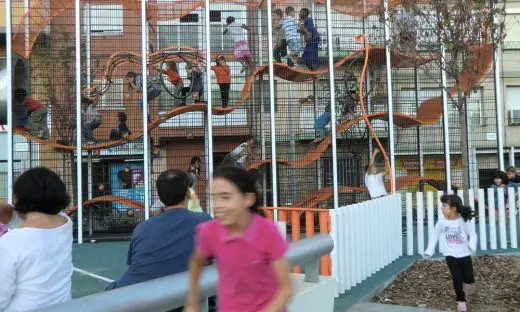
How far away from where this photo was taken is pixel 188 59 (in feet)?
46.8

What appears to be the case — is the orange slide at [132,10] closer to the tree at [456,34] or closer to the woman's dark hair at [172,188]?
the tree at [456,34]

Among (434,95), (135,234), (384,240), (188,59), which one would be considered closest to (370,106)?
(434,95)

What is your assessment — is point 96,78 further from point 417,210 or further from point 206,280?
point 206,280

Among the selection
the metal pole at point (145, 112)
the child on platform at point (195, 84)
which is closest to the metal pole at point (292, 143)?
the child on platform at point (195, 84)

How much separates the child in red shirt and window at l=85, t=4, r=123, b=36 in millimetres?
2559

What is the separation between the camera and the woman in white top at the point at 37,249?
287cm

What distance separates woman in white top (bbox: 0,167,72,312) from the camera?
2.87m

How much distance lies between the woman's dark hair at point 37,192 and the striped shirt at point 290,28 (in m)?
11.6

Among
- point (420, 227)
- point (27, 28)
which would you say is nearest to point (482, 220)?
point (420, 227)

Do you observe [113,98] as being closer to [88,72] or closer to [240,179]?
[88,72]

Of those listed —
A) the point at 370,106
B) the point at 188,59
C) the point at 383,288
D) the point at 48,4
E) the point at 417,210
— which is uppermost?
the point at 48,4

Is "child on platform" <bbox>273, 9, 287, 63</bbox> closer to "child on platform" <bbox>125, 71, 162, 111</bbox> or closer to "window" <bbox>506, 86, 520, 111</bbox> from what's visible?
"child on platform" <bbox>125, 71, 162, 111</bbox>

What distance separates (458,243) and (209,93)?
26.0ft

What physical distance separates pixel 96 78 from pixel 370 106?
7027mm
